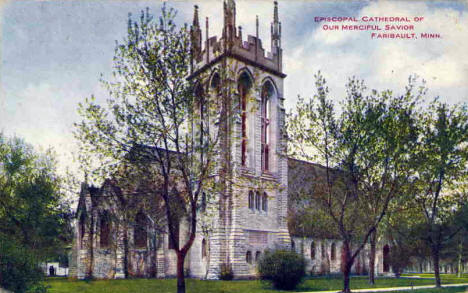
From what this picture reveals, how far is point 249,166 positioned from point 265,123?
5.35 meters

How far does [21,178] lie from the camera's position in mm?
36031

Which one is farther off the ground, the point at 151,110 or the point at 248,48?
the point at 248,48

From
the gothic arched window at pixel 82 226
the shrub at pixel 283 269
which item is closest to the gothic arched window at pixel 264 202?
the shrub at pixel 283 269

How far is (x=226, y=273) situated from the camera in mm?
35406

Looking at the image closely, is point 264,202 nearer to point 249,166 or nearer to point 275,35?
point 249,166

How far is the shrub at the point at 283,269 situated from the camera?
27438mm

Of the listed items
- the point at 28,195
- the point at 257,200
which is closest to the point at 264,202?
the point at 257,200

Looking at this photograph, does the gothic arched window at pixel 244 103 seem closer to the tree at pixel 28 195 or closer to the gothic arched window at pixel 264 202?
the gothic arched window at pixel 264 202

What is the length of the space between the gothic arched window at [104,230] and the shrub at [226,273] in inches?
456

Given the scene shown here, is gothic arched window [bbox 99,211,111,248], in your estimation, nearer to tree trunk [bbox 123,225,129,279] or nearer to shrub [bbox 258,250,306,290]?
tree trunk [bbox 123,225,129,279]

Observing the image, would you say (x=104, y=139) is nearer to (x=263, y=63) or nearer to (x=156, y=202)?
(x=156, y=202)

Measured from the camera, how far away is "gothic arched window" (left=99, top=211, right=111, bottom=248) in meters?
39.9

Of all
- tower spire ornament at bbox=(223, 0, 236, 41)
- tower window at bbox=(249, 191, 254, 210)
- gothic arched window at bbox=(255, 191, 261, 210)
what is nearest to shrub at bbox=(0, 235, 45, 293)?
tower spire ornament at bbox=(223, 0, 236, 41)

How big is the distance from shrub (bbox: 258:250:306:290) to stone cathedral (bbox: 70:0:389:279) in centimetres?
847
